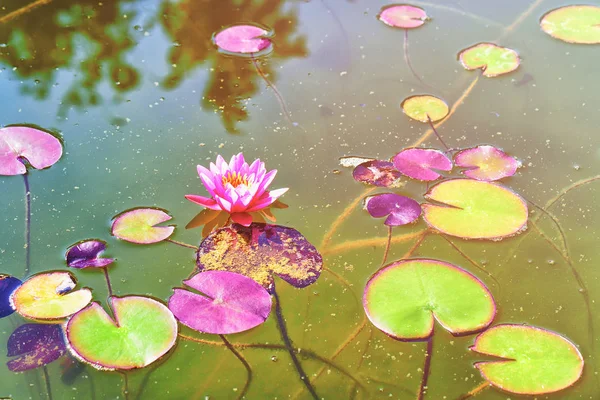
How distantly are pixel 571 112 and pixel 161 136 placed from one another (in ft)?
5.51

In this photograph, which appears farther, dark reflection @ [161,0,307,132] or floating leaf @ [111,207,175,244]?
dark reflection @ [161,0,307,132]

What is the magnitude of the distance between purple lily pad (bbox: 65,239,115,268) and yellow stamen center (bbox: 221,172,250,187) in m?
0.44

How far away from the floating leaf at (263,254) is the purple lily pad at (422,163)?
1.64ft

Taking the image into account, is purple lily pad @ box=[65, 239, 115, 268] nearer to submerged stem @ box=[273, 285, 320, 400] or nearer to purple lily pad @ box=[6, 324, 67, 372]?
purple lily pad @ box=[6, 324, 67, 372]

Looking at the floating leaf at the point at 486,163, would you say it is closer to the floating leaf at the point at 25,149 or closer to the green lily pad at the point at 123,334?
the green lily pad at the point at 123,334

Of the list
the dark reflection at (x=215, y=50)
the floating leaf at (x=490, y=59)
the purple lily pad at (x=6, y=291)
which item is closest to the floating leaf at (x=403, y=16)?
the floating leaf at (x=490, y=59)

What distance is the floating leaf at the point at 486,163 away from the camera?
78.8 inches

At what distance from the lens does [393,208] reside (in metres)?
1.90

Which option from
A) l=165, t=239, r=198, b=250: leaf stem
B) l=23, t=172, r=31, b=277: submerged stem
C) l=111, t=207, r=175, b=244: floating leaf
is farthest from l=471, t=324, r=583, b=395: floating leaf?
l=23, t=172, r=31, b=277: submerged stem

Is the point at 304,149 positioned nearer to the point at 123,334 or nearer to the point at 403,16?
the point at 123,334

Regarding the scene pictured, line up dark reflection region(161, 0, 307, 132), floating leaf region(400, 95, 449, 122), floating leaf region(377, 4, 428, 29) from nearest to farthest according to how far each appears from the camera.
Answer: floating leaf region(400, 95, 449, 122) → dark reflection region(161, 0, 307, 132) → floating leaf region(377, 4, 428, 29)

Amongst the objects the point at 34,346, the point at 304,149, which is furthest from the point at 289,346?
the point at 304,149

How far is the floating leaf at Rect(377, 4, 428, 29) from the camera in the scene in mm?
2791

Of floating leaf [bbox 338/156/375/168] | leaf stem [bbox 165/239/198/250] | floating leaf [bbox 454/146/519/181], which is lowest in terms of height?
floating leaf [bbox 454/146/519/181]
